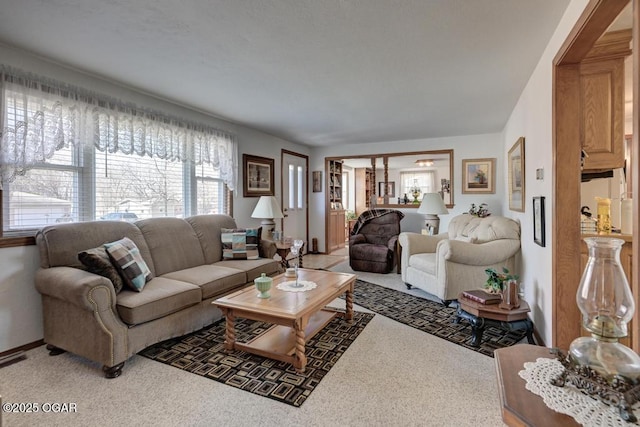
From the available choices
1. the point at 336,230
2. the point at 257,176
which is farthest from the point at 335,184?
the point at 257,176

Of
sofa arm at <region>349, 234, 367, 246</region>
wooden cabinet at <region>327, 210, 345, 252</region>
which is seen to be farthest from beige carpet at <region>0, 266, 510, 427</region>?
wooden cabinet at <region>327, 210, 345, 252</region>

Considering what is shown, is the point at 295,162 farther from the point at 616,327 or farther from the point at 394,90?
the point at 616,327

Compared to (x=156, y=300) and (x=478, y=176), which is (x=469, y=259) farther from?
(x=156, y=300)

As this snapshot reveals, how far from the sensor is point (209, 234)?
3.78m

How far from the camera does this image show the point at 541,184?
2539mm

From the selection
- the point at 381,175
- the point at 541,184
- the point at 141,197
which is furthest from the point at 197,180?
the point at 381,175

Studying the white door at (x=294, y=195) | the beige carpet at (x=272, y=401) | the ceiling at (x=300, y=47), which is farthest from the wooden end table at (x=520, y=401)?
the white door at (x=294, y=195)

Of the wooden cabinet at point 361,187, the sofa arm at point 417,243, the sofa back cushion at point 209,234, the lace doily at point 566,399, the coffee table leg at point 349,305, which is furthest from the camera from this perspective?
the wooden cabinet at point 361,187

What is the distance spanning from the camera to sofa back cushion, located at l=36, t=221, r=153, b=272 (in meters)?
2.45

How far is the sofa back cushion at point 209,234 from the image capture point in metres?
3.68

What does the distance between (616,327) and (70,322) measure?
2.99m

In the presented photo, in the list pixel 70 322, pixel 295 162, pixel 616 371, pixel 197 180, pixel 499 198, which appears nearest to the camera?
pixel 616 371

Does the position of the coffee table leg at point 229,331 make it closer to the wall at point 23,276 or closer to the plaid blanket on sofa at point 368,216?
the wall at point 23,276

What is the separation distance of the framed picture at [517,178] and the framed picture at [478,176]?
1221mm
